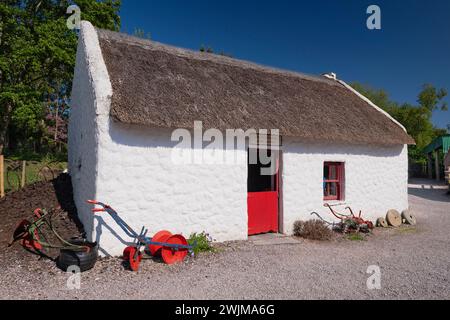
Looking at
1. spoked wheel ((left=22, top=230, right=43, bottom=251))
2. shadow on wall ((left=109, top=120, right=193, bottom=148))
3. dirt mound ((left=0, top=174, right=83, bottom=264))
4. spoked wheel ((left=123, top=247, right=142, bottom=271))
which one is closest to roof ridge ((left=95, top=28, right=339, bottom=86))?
shadow on wall ((left=109, top=120, right=193, bottom=148))

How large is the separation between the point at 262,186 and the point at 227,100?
4042 millimetres

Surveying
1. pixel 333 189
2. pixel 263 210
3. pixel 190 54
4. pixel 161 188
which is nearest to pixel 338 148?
pixel 333 189

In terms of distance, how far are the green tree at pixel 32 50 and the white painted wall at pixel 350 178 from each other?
14254 mm

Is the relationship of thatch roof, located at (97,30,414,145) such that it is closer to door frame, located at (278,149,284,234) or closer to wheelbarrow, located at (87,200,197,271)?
door frame, located at (278,149,284,234)

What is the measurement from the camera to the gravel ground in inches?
163

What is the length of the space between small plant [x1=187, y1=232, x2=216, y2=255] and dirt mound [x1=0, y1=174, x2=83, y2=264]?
226cm

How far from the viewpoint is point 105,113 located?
5.41m

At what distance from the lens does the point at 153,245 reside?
5.40 m

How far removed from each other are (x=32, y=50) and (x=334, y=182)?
16.0 meters

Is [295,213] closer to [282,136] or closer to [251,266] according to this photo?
[282,136]

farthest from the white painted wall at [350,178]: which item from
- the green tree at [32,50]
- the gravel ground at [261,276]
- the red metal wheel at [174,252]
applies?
the green tree at [32,50]

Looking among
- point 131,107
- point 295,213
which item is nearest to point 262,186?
point 295,213

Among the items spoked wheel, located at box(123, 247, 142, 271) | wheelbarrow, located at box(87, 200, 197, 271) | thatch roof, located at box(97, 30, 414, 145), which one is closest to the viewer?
spoked wheel, located at box(123, 247, 142, 271)

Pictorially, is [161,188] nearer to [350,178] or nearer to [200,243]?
[200,243]
